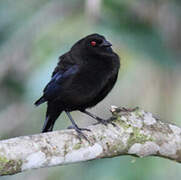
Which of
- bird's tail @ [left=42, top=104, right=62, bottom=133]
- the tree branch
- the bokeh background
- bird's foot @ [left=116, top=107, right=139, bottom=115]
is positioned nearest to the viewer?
the tree branch

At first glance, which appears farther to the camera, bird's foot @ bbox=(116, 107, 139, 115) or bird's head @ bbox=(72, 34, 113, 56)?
bird's head @ bbox=(72, 34, 113, 56)

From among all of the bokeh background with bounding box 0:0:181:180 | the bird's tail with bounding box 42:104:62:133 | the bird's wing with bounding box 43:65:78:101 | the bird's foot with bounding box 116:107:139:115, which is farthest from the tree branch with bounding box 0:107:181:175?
the bokeh background with bounding box 0:0:181:180

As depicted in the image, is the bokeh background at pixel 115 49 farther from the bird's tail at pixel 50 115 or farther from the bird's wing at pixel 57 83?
the bird's wing at pixel 57 83

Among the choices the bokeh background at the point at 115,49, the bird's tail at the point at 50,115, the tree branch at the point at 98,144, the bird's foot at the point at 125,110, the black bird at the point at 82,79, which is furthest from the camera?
the bokeh background at the point at 115,49

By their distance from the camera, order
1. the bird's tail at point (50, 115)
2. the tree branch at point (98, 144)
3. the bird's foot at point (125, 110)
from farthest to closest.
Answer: the bird's tail at point (50, 115), the bird's foot at point (125, 110), the tree branch at point (98, 144)

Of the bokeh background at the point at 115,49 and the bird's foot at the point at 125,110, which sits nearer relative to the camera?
the bird's foot at the point at 125,110

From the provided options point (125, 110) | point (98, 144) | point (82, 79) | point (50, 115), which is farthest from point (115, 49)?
point (98, 144)

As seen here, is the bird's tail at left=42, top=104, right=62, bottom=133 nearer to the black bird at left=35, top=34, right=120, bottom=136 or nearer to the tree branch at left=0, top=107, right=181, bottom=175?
the black bird at left=35, top=34, right=120, bottom=136

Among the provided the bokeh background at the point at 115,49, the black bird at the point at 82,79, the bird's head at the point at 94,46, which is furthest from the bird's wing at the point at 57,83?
the bokeh background at the point at 115,49
